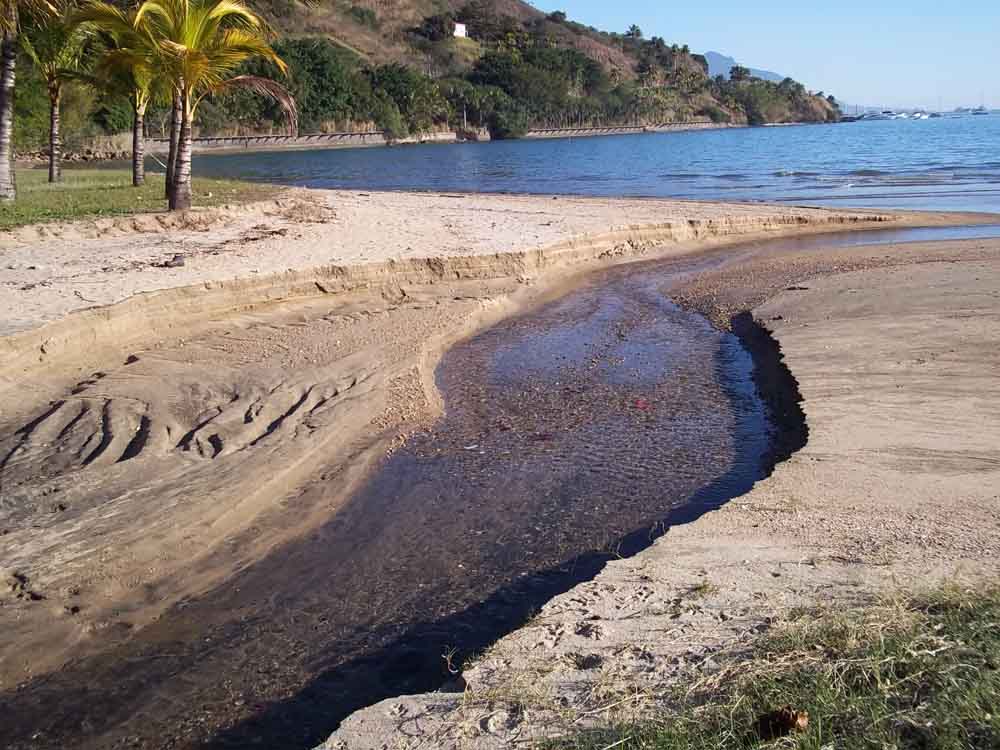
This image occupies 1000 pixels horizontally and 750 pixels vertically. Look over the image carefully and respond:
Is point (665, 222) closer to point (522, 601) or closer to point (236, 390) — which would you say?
point (236, 390)

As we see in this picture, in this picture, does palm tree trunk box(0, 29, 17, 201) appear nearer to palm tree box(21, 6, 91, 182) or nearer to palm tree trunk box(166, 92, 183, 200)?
palm tree box(21, 6, 91, 182)

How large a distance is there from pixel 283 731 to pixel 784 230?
19.3 metres

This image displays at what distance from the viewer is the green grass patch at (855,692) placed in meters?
2.74

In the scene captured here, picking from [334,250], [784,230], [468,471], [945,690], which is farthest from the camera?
[784,230]

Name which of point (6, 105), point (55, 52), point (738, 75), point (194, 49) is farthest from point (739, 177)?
point (738, 75)

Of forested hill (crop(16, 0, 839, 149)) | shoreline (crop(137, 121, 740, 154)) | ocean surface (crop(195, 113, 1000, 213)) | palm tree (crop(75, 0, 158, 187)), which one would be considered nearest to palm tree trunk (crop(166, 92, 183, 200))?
palm tree (crop(75, 0, 158, 187))

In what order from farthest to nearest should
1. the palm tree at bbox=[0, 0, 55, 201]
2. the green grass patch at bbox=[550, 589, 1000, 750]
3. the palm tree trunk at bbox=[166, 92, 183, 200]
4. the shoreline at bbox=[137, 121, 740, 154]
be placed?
the shoreline at bbox=[137, 121, 740, 154] < the palm tree trunk at bbox=[166, 92, 183, 200] < the palm tree at bbox=[0, 0, 55, 201] < the green grass patch at bbox=[550, 589, 1000, 750]

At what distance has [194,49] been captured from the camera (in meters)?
15.5

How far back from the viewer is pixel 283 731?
13.3 feet

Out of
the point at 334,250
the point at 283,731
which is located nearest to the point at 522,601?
the point at 283,731

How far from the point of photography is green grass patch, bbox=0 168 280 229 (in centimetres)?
1426

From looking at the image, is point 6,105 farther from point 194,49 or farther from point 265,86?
point 265,86

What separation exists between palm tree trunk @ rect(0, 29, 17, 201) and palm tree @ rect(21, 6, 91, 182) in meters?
1.30

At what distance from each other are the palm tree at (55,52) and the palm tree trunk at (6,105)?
51.1 inches
